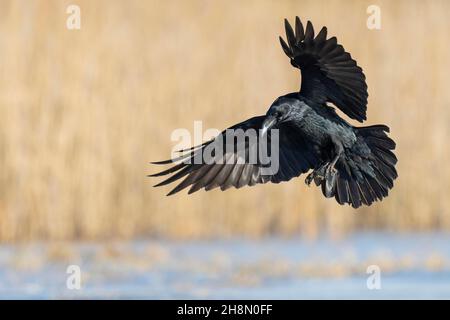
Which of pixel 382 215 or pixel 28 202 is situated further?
pixel 382 215

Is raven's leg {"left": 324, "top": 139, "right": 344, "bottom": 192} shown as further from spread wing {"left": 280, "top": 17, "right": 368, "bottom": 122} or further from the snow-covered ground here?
the snow-covered ground

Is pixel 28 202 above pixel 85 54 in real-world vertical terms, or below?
below

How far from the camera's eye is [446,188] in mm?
8641

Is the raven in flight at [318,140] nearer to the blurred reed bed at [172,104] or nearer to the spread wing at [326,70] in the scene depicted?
the spread wing at [326,70]

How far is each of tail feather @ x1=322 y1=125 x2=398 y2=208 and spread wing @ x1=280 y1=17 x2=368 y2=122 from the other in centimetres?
16

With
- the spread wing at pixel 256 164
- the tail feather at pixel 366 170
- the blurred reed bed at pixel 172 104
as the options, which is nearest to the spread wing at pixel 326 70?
the tail feather at pixel 366 170

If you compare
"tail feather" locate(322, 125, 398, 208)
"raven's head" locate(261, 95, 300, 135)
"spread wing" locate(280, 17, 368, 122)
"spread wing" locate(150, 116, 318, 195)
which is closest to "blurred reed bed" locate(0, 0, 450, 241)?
"spread wing" locate(150, 116, 318, 195)

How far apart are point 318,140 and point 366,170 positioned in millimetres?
369

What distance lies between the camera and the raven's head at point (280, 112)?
4500mm

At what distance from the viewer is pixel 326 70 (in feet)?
15.2

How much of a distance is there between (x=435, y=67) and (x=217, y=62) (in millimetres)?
2111

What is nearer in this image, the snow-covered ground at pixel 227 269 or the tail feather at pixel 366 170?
the tail feather at pixel 366 170
